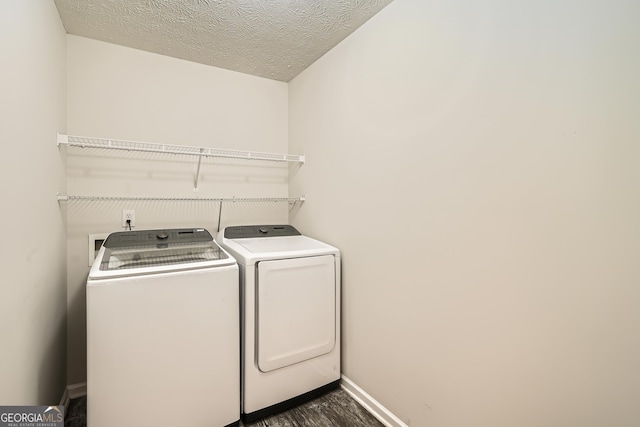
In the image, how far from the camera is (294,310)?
1.73 meters

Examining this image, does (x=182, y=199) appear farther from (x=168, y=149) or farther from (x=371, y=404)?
(x=371, y=404)

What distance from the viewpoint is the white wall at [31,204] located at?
988 millimetres

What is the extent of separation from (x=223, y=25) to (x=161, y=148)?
0.93m

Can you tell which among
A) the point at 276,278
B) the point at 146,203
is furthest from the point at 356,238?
the point at 146,203

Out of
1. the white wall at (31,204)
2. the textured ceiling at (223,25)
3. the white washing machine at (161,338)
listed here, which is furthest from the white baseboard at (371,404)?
the textured ceiling at (223,25)

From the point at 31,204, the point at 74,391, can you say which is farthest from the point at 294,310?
the point at 74,391

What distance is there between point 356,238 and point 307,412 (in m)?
1.09

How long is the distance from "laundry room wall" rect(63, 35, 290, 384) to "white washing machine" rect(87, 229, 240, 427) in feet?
1.66

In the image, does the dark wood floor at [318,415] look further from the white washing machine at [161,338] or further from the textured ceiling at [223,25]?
the textured ceiling at [223,25]

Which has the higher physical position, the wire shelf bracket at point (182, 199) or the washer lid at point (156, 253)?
the wire shelf bracket at point (182, 199)

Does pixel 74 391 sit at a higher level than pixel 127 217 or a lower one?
lower

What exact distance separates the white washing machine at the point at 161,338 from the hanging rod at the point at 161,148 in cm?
60

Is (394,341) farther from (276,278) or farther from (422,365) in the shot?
(276,278)

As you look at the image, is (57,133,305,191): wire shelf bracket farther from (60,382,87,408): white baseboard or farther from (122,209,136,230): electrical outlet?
(60,382,87,408): white baseboard
